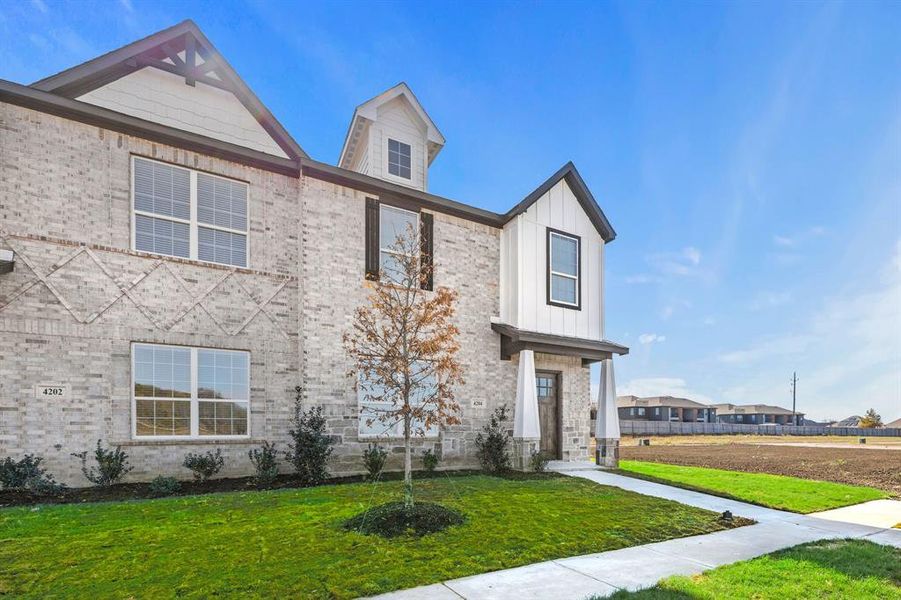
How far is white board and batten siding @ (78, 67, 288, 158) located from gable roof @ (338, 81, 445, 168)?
2.96 meters

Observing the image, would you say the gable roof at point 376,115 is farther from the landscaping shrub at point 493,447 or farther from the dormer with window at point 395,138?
the landscaping shrub at point 493,447

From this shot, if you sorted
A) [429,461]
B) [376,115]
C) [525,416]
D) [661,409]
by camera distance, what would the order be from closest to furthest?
[429,461] < [525,416] < [376,115] < [661,409]

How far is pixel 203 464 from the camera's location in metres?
10.0

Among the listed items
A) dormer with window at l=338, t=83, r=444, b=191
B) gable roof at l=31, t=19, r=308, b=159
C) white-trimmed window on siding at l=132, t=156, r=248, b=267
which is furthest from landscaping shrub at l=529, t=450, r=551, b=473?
gable roof at l=31, t=19, r=308, b=159

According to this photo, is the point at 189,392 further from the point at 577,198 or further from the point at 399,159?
the point at 577,198

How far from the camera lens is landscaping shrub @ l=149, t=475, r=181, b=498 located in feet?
29.7

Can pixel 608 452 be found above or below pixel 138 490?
below

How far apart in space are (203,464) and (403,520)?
5.37 m

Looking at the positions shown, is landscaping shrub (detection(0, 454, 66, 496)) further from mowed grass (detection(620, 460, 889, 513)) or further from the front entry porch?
mowed grass (detection(620, 460, 889, 513))

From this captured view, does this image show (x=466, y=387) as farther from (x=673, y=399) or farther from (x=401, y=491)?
(x=673, y=399)

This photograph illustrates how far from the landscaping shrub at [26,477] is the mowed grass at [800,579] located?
371 inches

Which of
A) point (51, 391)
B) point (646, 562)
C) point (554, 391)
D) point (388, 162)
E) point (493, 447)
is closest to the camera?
point (646, 562)

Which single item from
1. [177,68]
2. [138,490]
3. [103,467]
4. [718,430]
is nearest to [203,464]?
[138,490]

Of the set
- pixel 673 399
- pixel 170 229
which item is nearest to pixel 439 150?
pixel 170 229
